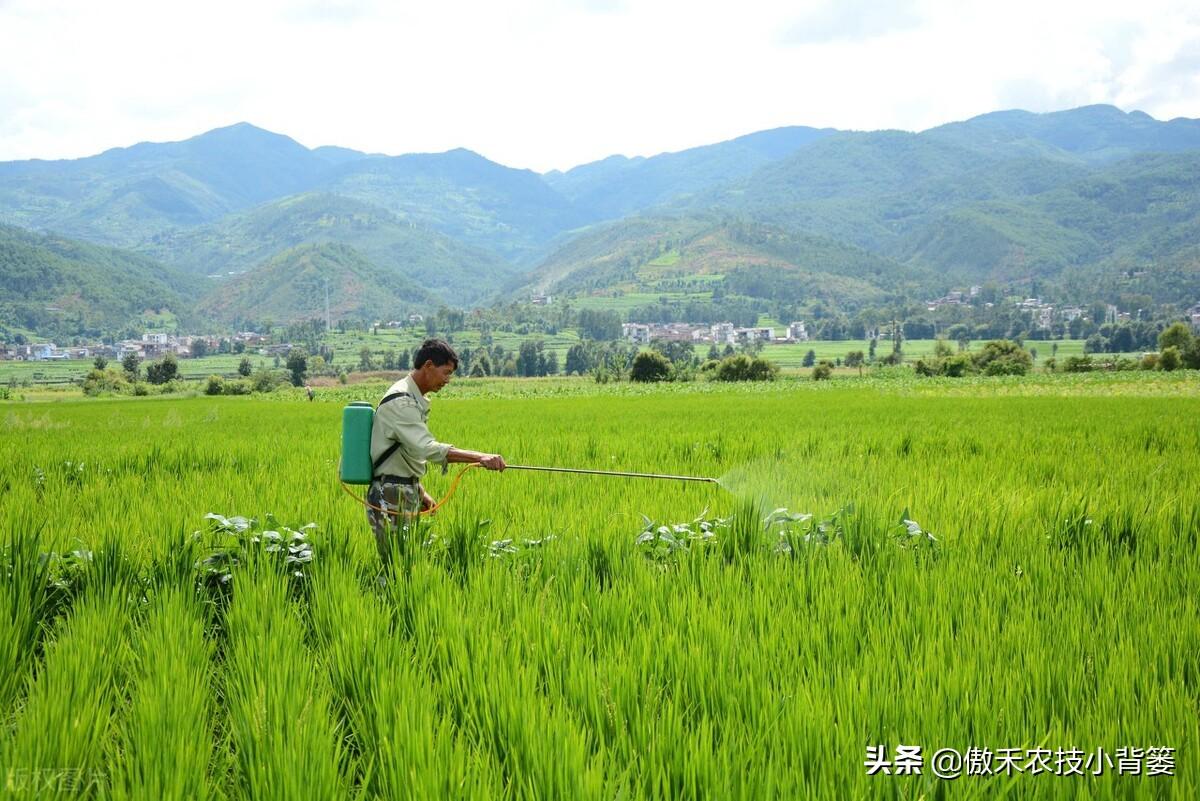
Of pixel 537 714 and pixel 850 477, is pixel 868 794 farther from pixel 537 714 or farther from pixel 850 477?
pixel 850 477

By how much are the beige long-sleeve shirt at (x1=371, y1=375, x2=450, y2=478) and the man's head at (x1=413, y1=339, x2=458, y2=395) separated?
7 centimetres

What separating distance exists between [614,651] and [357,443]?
285 centimetres

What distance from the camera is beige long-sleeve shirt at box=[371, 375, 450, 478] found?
5.19 m

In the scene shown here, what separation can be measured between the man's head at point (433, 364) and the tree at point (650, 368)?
62.5m

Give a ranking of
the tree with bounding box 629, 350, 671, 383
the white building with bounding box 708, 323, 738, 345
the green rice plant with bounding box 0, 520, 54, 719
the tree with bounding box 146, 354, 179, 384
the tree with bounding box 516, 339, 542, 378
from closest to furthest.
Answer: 1. the green rice plant with bounding box 0, 520, 54, 719
2. the tree with bounding box 629, 350, 671, 383
3. the tree with bounding box 146, 354, 179, 384
4. the tree with bounding box 516, 339, 542, 378
5. the white building with bounding box 708, 323, 738, 345

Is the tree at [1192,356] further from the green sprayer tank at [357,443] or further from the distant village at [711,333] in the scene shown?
the distant village at [711,333]

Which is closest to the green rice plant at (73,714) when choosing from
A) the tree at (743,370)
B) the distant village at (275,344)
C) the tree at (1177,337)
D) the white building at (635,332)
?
the tree at (743,370)

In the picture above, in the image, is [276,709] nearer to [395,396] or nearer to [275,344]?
[395,396]

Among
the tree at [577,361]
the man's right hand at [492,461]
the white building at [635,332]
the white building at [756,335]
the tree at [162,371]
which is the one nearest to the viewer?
the man's right hand at [492,461]

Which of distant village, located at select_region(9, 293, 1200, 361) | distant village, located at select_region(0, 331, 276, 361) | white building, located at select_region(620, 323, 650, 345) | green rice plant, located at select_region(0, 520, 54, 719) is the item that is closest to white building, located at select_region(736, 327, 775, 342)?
distant village, located at select_region(9, 293, 1200, 361)

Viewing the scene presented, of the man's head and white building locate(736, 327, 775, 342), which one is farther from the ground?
white building locate(736, 327, 775, 342)

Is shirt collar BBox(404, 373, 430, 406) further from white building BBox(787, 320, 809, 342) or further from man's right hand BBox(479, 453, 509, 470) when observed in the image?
white building BBox(787, 320, 809, 342)

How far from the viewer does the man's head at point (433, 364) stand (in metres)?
5.27

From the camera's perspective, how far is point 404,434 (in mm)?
5176
